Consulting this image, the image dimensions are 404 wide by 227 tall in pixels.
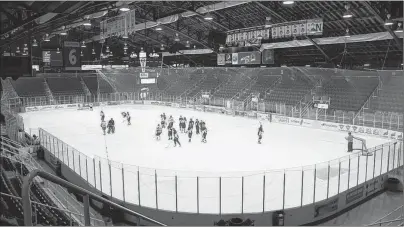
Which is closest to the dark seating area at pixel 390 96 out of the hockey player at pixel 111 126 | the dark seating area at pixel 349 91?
the dark seating area at pixel 349 91

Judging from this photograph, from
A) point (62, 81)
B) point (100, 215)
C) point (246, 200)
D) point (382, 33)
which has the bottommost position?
point (100, 215)

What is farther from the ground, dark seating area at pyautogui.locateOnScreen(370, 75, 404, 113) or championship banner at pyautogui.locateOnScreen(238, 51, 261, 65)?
championship banner at pyautogui.locateOnScreen(238, 51, 261, 65)

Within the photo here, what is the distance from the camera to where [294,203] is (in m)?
10.4

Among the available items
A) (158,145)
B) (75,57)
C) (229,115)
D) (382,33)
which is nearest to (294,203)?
(158,145)

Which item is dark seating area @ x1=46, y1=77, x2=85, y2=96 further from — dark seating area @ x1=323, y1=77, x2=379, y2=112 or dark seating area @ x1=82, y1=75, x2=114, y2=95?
dark seating area @ x1=323, y1=77, x2=379, y2=112

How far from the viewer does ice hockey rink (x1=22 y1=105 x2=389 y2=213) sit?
1005 centimetres

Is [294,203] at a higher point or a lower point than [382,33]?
lower

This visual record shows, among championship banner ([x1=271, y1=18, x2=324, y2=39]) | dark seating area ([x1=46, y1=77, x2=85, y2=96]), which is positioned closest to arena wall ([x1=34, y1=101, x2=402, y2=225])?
championship banner ([x1=271, y1=18, x2=324, y2=39])

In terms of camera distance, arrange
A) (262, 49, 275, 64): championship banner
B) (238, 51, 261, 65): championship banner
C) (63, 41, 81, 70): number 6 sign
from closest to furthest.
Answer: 1. (63, 41, 81, 70): number 6 sign
2. (238, 51, 261, 65): championship banner
3. (262, 49, 275, 64): championship banner

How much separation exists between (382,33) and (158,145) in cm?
1705

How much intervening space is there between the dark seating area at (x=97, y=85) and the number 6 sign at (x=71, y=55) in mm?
28944

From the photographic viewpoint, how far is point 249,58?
27.6 meters

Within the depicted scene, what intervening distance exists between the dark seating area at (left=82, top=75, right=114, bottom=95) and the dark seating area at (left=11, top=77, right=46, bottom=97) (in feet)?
19.2

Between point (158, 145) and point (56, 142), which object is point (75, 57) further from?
point (158, 145)
